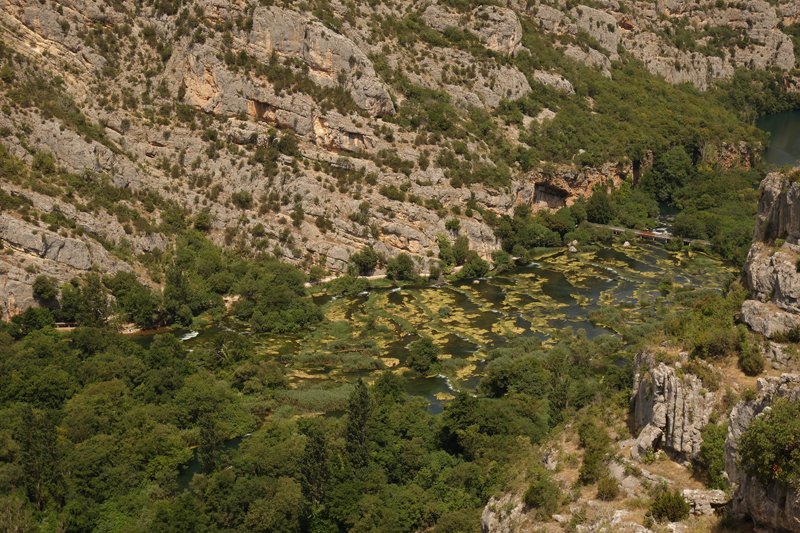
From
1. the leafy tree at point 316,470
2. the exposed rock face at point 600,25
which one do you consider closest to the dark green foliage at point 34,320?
the leafy tree at point 316,470

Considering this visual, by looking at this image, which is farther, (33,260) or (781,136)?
(781,136)

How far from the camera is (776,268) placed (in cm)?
3559

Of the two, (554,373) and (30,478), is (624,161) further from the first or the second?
(30,478)

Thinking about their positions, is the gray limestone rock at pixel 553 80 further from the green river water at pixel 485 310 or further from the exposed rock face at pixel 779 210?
the exposed rock face at pixel 779 210

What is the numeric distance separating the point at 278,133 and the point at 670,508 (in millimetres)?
90312

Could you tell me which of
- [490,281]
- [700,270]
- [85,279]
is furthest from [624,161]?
[85,279]

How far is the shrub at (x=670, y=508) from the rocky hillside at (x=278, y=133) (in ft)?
228

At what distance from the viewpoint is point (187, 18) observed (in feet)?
366

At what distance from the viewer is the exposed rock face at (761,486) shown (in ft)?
82.0

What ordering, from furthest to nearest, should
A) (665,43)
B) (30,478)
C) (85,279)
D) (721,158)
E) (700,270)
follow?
(665,43), (721,158), (700,270), (85,279), (30,478)

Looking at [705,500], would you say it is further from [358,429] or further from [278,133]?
[278,133]

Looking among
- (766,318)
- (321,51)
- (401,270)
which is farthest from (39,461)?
(321,51)

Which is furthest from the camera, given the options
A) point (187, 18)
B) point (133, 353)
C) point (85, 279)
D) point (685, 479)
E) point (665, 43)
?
point (665, 43)

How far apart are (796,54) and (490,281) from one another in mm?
124790
